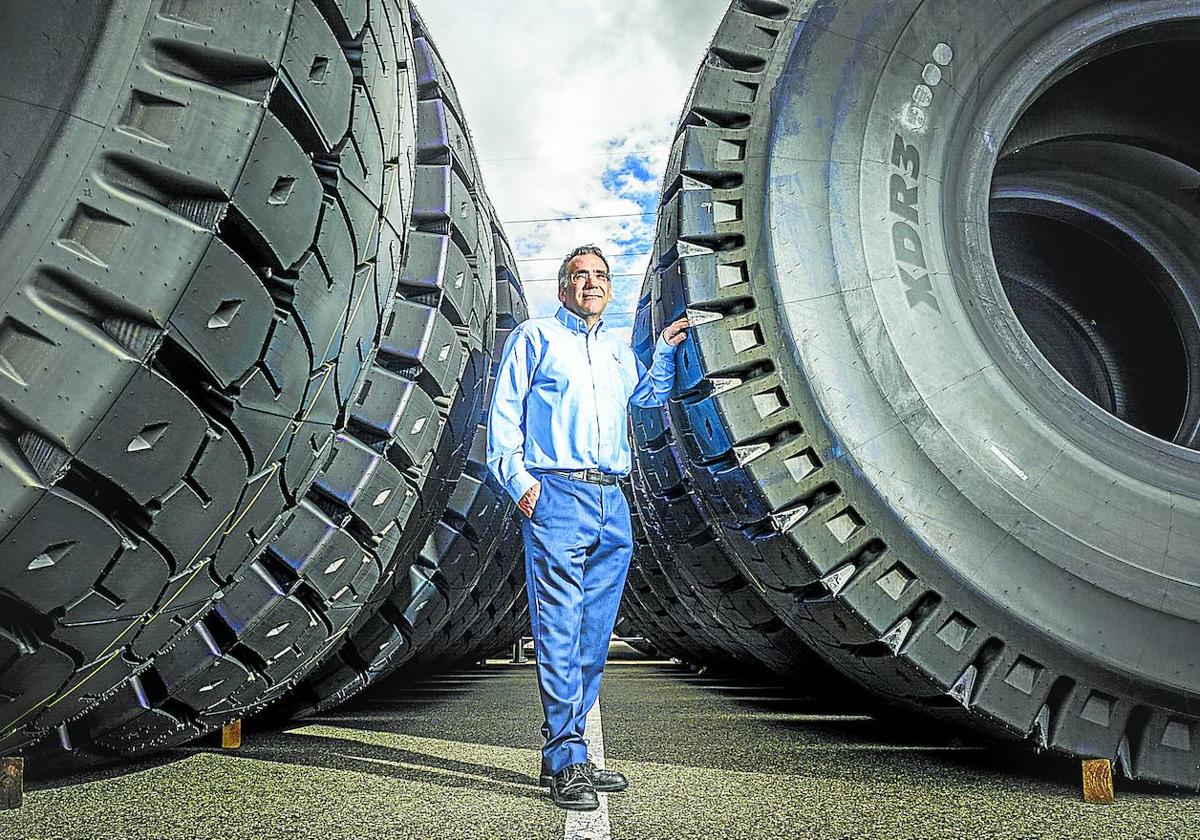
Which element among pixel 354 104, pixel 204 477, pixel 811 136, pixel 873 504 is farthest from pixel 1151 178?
pixel 204 477

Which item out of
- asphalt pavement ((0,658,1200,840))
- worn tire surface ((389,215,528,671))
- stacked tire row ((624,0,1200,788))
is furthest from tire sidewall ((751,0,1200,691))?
worn tire surface ((389,215,528,671))

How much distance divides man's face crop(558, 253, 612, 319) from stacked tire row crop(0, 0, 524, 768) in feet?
2.31

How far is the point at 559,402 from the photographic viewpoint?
8.33 ft

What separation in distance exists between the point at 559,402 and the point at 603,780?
0.90m

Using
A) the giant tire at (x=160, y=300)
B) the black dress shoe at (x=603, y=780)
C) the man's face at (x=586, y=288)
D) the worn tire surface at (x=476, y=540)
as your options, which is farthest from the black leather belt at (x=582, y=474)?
the giant tire at (x=160, y=300)

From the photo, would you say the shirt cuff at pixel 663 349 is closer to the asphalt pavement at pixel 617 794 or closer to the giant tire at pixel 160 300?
the giant tire at pixel 160 300

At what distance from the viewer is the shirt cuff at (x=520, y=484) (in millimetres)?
2404

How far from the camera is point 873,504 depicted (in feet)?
6.73

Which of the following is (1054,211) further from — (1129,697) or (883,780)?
(883,780)

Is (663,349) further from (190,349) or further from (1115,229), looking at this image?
(1115,229)

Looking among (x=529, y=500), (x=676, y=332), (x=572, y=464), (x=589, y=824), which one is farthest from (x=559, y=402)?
(x=589, y=824)

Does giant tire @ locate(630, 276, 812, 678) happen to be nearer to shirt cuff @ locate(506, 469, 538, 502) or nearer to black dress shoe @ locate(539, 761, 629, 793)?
shirt cuff @ locate(506, 469, 538, 502)

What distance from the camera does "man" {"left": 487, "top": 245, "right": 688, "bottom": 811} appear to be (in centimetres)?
238

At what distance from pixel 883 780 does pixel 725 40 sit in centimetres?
167
